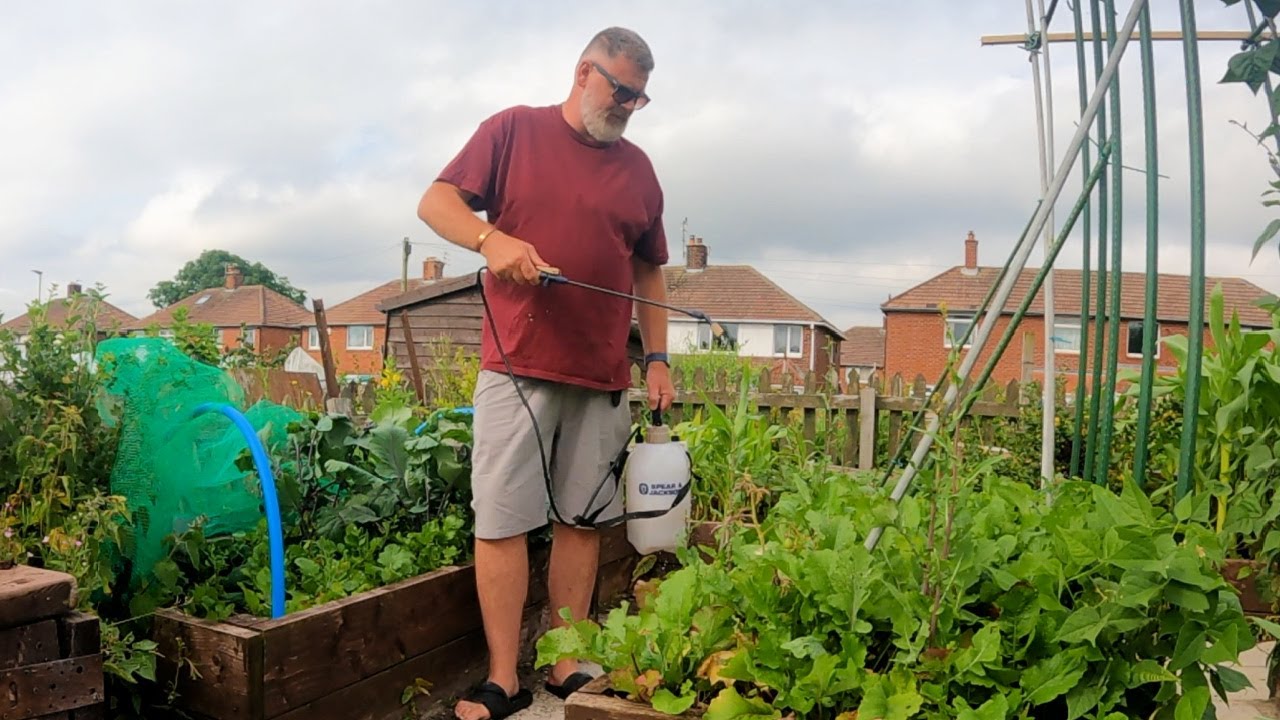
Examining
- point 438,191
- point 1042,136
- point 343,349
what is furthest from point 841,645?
point 343,349

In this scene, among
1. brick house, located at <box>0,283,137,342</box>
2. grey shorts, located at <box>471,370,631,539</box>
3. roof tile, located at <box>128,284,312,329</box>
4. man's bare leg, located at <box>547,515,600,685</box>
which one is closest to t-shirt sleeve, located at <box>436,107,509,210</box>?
grey shorts, located at <box>471,370,631,539</box>

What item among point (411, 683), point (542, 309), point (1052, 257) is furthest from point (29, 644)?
point (1052, 257)

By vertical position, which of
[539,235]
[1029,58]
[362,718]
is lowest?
[362,718]

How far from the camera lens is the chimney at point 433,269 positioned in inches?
1391

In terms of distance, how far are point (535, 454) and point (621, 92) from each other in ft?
3.10

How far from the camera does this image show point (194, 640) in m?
1.76

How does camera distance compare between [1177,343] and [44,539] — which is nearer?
[44,539]

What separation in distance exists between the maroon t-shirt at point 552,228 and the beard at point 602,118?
0.14ft

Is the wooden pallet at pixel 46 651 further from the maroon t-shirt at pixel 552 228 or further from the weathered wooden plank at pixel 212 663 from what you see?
the maroon t-shirt at pixel 552 228

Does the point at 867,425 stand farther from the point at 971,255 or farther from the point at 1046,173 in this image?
the point at 971,255

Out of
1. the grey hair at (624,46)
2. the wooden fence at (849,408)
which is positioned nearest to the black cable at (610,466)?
the grey hair at (624,46)

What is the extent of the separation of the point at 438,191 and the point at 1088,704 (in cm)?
173

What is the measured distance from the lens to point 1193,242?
4.82 feet

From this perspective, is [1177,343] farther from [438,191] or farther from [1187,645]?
[438,191]
